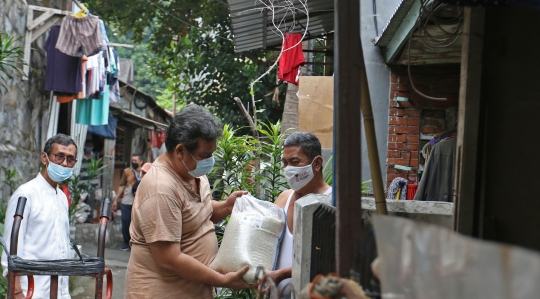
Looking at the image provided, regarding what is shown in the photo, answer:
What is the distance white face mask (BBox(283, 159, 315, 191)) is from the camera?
4.00m

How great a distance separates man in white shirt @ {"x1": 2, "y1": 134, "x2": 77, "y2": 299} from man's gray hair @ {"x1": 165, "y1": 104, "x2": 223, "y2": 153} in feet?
4.68

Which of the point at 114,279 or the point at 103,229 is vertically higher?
the point at 103,229

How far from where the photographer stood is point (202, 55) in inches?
632

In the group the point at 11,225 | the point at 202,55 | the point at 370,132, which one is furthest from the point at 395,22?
the point at 202,55

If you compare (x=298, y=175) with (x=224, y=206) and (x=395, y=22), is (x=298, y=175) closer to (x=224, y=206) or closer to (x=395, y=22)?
(x=224, y=206)

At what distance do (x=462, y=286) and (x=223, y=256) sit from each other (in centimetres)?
251

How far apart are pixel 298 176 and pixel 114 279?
716 cm

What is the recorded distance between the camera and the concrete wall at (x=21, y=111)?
970 centimetres

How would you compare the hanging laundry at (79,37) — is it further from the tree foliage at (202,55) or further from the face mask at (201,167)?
the face mask at (201,167)

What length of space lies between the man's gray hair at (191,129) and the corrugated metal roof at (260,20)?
182 inches

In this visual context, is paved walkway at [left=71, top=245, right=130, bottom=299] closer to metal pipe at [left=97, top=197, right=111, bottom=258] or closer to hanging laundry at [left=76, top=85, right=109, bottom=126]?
hanging laundry at [left=76, top=85, right=109, bottom=126]

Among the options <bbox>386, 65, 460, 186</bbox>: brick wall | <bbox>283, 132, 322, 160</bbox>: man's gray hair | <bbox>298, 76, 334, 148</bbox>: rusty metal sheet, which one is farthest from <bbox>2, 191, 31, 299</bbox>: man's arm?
<bbox>386, 65, 460, 186</bbox>: brick wall

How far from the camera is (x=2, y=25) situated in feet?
30.8

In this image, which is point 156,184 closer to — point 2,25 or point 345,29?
point 345,29
